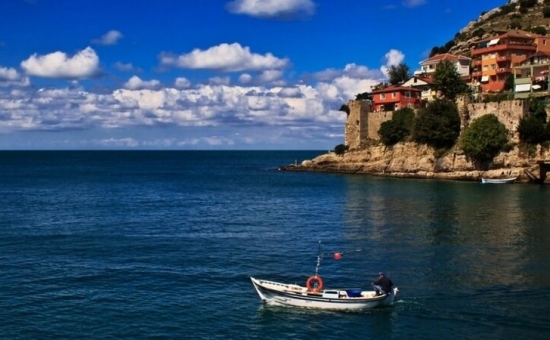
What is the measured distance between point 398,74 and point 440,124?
4857 centimetres

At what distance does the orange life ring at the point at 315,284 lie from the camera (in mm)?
28625

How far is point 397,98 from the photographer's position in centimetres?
11275

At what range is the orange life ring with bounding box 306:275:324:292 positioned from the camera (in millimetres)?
28625

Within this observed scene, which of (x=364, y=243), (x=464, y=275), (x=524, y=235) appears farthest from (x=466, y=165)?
(x=464, y=275)

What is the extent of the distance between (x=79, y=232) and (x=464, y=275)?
100ft

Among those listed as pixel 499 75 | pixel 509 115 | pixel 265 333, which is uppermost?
pixel 499 75

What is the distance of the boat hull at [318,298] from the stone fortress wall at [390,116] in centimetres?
6586

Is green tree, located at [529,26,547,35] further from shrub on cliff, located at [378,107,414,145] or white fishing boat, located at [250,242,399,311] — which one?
white fishing boat, located at [250,242,399,311]

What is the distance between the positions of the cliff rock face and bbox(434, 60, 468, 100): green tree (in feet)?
37.6

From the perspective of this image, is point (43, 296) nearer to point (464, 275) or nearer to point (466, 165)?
point (464, 275)

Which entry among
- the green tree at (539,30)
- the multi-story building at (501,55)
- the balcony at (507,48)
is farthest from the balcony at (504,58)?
the green tree at (539,30)

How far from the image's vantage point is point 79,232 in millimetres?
48750

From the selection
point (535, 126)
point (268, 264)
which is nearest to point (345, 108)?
point (535, 126)

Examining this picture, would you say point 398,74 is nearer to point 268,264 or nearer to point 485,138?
point 485,138
